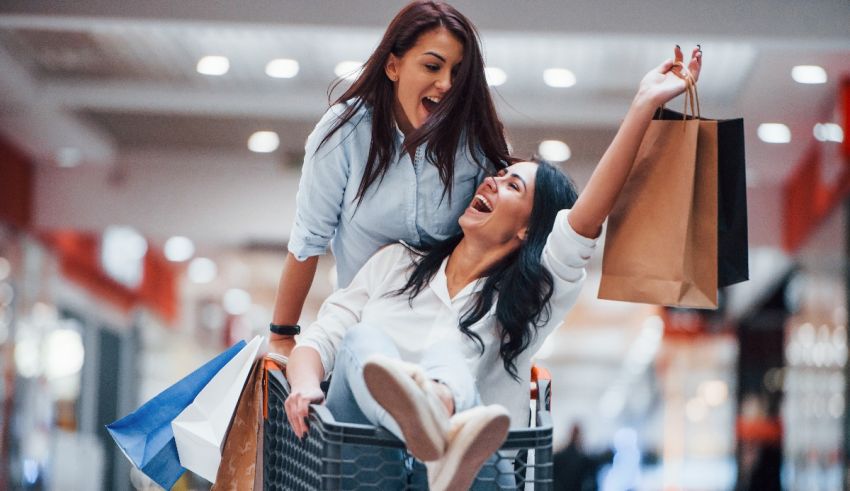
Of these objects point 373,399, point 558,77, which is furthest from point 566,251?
point 558,77

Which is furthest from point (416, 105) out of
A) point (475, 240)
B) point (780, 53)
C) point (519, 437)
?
point (780, 53)

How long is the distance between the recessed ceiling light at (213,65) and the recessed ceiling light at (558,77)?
200 centimetres

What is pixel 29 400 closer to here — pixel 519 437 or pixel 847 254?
pixel 847 254

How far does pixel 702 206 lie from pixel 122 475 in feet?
42.3

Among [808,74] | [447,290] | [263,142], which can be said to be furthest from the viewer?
[263,142]

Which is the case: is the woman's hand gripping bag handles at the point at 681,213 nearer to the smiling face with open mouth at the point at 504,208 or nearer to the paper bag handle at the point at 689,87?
the paper bag handle at the point at 689,87

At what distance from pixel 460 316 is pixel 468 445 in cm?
52

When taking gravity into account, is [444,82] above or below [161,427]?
above

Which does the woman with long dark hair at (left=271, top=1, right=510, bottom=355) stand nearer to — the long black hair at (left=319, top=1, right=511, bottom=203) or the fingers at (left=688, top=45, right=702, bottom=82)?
the long black hair at (left=319, top=1, right=511, bottom=203)

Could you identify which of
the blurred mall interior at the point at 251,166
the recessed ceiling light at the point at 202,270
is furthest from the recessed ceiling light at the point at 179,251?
the recessed ceiling light at the point at 202,270

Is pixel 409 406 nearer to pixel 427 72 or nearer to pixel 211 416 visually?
pixel 211 416

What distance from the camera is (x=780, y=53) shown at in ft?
22.9

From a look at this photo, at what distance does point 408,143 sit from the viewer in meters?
2.42

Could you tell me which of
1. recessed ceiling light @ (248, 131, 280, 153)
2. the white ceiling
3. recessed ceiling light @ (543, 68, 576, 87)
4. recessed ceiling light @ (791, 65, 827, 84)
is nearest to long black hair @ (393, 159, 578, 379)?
the white ceiling
